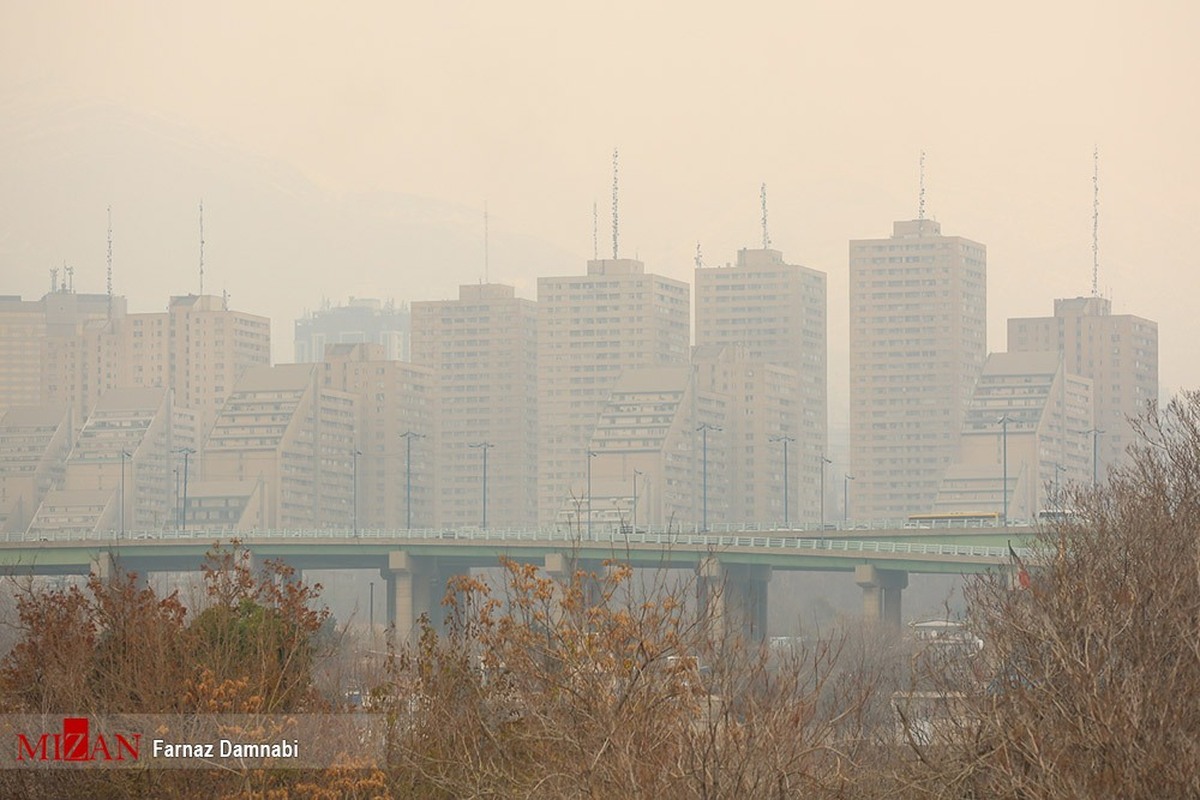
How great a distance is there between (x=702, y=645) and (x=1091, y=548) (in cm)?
1423

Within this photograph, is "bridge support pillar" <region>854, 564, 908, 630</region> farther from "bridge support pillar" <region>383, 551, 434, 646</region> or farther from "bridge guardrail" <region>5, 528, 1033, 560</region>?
"bridge support pillar" <region>383, 551, 434, 646</region>

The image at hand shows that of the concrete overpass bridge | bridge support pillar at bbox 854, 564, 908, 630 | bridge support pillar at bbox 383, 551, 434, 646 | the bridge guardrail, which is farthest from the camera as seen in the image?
bridge support pillar at bbox 383, 551, 434, 646

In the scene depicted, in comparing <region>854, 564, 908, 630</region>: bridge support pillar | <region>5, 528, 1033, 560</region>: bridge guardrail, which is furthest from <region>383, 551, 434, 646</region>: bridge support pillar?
<region>854, 564, 908, 630</region>: bridge support pillar

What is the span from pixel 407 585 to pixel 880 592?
32.9 metres

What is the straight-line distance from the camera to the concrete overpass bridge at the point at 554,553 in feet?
444

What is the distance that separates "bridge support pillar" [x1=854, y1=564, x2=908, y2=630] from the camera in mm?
135750

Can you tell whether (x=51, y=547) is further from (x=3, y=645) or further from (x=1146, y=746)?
(x=1146, y=746)

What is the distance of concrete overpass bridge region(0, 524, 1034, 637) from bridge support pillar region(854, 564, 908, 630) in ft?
0.20

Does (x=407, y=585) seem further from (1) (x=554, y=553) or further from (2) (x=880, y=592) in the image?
(2) (x=880, y=592)

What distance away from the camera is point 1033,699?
28.0 metres

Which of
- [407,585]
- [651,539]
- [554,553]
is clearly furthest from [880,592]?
[407,585]

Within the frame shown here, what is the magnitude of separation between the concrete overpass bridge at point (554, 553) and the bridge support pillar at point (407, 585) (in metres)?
0.07

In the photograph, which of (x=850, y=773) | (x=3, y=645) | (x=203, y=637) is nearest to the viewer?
(x=850, y=773)

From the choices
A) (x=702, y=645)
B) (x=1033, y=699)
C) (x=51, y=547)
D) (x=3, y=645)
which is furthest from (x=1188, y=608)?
(x=51, y=547)
